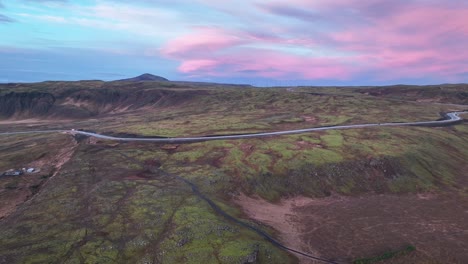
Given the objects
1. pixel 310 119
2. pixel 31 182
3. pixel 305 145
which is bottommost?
pixel 31 182

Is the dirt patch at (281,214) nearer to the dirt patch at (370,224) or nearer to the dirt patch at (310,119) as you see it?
the dirt patch at (370,224)

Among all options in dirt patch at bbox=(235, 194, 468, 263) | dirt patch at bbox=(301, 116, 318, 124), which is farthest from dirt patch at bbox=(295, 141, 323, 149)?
dirt patch at bbox=(301, 116, 318, 124)

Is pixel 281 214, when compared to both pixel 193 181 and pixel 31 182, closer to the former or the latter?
pixel 193 181

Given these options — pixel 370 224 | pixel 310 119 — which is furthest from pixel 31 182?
pixel 310 119

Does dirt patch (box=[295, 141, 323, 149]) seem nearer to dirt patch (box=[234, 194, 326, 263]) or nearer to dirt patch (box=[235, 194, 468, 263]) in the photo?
dirt patch (box=[235, 194, 468, 263])

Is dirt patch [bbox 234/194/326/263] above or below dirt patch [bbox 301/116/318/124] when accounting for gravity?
below

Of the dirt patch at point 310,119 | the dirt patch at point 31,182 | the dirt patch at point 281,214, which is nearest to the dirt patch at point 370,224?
the dirt patch at point 281,214

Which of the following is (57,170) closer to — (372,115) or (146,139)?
(146,139)
